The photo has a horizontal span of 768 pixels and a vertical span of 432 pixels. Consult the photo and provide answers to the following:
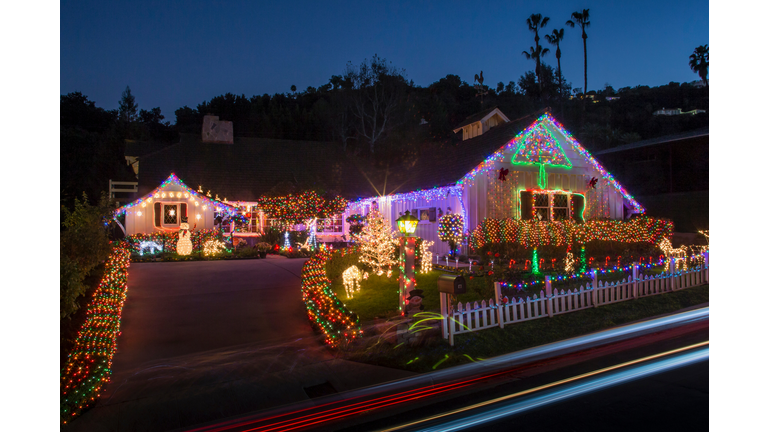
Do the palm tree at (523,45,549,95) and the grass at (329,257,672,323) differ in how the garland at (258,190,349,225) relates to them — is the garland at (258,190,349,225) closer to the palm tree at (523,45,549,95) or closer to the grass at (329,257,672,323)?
the grass at (329,257,672,323)

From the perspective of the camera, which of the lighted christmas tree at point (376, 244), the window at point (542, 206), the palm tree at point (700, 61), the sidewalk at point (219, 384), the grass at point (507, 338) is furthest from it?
the palm tree at point (700, 61)

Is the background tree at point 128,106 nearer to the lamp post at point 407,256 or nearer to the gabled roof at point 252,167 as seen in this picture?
the gabled roof at point 252,167

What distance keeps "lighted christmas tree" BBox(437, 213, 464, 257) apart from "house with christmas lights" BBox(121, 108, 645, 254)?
0.68 ft

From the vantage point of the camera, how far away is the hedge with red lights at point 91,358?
15.4 feet

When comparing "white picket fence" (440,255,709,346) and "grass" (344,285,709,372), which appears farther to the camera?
"white picket fence" (440,255,709,346)

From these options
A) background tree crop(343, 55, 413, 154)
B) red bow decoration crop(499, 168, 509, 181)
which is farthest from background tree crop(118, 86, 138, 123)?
red bow decoration crop(499, 168, 509, 181)

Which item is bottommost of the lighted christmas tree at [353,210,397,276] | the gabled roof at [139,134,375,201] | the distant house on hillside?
the lighted christmas tree at [353,210,397,276]

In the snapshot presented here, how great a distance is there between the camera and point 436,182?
56.4ft

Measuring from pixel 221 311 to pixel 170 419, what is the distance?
4.33 meters

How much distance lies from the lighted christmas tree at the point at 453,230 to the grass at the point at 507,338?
656cm

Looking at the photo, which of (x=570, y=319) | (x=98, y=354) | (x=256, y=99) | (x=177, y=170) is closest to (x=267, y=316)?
(x=98, y=354)

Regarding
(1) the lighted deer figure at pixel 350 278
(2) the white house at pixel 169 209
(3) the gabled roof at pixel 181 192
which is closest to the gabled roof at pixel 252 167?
(3) the gabled roof at pixel 181 192

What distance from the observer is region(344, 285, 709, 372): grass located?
21.0 feet

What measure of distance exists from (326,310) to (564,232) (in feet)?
33.5
